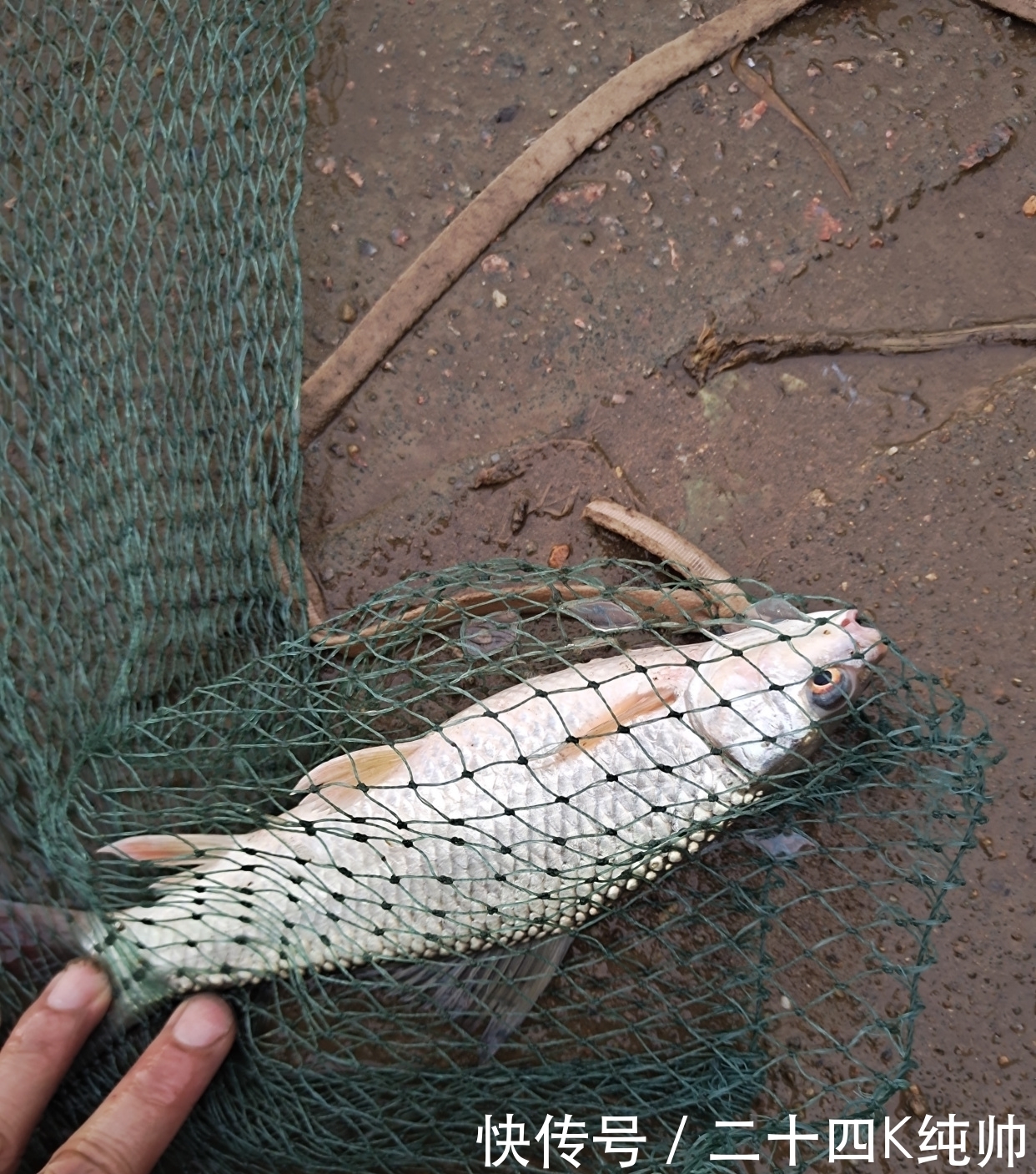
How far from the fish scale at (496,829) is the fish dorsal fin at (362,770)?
0.01 m

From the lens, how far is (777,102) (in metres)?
3.21

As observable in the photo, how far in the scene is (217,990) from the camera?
2748 mm

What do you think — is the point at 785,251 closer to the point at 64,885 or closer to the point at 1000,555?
the point at 1000,555

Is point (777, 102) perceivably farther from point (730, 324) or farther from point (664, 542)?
point (664, 542)

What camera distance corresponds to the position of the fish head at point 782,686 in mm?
2615

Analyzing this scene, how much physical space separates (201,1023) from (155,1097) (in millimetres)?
212

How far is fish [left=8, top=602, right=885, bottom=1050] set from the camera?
262cm

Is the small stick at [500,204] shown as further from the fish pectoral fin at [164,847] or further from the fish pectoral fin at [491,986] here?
the fish pectoral fin at [491,986]

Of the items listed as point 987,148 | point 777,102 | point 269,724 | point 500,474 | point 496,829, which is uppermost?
point 777,102

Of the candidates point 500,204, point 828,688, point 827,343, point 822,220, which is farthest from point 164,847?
point 822,220

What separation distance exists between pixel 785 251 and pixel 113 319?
2081 millimetres

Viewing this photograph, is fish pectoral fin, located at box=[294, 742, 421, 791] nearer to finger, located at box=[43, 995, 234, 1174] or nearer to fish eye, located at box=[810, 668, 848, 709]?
finger, located at box=[43, 995, 234, 1174]

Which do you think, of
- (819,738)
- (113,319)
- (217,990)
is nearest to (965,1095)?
(819,738)

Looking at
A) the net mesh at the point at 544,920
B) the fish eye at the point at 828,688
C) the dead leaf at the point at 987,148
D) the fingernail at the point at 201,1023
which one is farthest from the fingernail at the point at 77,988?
the dead leaf at the point at 987,148
